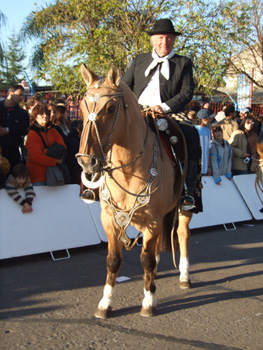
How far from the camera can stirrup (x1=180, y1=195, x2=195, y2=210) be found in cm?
517

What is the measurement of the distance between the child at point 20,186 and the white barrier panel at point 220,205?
3.29 m

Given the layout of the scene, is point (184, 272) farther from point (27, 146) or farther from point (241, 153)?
point (241, 153)

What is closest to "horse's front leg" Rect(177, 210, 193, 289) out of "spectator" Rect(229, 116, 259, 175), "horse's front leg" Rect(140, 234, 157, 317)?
"horse's front leg" Rect(140, 234, 157, 317)

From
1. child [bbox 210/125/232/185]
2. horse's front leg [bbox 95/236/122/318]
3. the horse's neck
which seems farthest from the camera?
child [bbox 210/125/232/185]

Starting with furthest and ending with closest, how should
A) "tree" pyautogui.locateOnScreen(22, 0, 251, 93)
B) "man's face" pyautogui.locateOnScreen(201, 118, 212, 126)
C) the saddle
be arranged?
"tree" pyautogui.locateOnScreen(22, 0, 251, 93), "man's face" pyautogui.locateOnScreen(201, 118, 212, 126), the saddle

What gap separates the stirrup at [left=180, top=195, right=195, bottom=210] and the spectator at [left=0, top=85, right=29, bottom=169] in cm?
310

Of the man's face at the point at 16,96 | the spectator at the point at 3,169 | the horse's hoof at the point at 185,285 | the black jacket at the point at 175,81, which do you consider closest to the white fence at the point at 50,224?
the spectator at the point at 3,169

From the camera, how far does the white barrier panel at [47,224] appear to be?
6297 millimetres

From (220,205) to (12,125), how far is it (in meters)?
4.54

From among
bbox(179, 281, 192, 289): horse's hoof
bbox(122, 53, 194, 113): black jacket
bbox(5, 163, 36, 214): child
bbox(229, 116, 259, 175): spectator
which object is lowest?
bbox(229, 116, 259, 175): spectator

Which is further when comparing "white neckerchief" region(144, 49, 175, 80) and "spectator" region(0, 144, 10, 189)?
"spectator" region(0, 144, 10, 189)

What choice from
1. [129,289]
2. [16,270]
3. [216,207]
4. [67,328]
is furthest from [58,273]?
[216,207]

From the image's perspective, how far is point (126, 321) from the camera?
14.3 ft

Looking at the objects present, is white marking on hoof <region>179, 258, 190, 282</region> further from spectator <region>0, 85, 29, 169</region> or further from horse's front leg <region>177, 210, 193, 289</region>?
spectator <region>0, 85, 29, 169</region>
